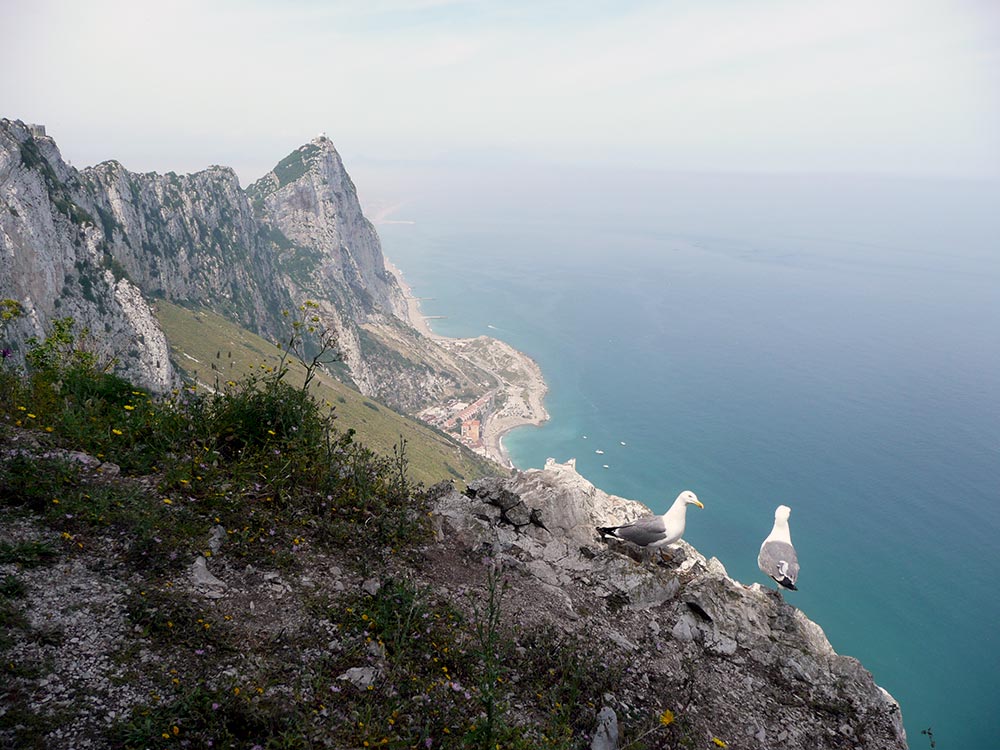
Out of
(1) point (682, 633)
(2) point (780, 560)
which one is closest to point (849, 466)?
(2) point (780, 560)

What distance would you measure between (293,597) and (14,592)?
239 cm

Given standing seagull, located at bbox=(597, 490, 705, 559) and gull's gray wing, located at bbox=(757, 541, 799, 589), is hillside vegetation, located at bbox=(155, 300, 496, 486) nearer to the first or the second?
gull's gray wing, located at bbox=(757, 541, 799, 589)

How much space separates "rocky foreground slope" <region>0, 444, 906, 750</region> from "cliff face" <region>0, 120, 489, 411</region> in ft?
19.3

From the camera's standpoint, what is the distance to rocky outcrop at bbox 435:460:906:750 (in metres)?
6.61

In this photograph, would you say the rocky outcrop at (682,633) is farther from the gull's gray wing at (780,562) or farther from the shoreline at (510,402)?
the shoreline at (510,402)

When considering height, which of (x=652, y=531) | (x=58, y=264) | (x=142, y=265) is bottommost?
(x=142, y=265)

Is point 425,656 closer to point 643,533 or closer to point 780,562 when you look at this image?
point 643,533

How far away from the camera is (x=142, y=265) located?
117 metres

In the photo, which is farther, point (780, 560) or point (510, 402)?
point (510, 402)

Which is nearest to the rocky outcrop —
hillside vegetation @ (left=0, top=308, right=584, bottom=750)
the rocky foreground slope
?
the rocky foreground slope

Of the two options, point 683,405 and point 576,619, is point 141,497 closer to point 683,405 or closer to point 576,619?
point 576,619

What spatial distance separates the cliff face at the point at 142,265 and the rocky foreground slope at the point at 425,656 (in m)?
5.88

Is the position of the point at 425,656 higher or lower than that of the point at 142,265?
higher

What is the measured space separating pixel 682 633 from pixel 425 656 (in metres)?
4.10
